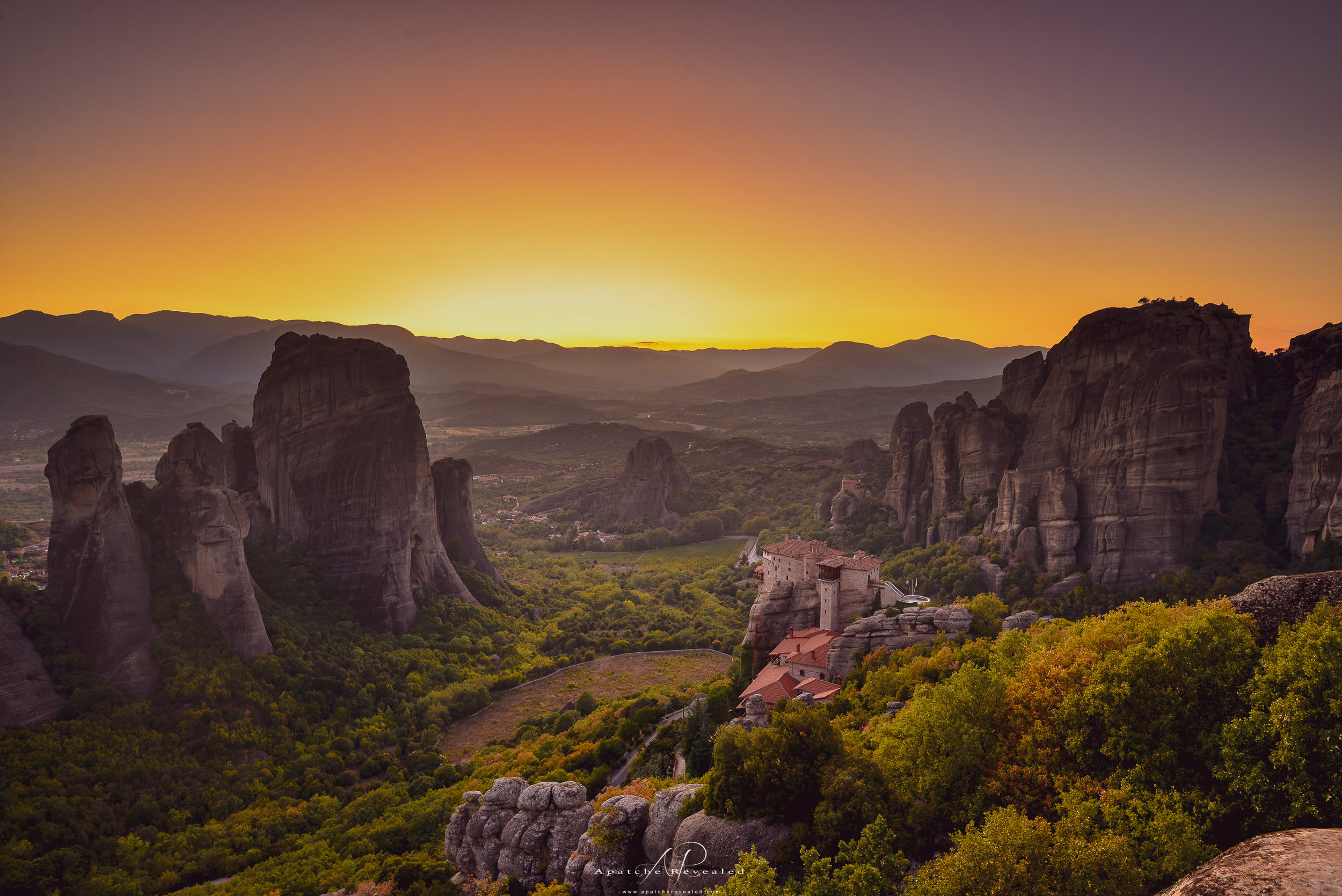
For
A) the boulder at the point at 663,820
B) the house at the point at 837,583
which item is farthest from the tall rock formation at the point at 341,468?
the boulder at the point at 663,820

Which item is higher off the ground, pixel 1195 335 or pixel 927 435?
pixel 1195 335

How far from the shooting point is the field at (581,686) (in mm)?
49344

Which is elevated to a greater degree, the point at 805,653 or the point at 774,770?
the point at 774,770

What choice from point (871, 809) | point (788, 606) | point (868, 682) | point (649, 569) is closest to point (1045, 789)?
point (871, 809)

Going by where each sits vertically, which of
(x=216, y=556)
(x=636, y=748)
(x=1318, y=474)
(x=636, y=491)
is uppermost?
(x=1318, y=474)

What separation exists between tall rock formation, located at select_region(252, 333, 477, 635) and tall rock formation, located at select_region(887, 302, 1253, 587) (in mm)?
59624

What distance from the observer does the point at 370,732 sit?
4556 cm

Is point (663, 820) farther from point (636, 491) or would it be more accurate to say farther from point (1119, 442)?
point (636, 491)

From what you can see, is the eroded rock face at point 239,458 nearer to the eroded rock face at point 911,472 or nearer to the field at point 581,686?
the field at point 581,686

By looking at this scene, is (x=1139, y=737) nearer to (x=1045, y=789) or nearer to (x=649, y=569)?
(x=1045, y=789)

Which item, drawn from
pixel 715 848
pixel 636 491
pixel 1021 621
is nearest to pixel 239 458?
pixel 715 848

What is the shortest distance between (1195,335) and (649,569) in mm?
73768

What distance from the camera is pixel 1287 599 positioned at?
63.8 ft

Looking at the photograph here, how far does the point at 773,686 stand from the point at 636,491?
3784 inches
